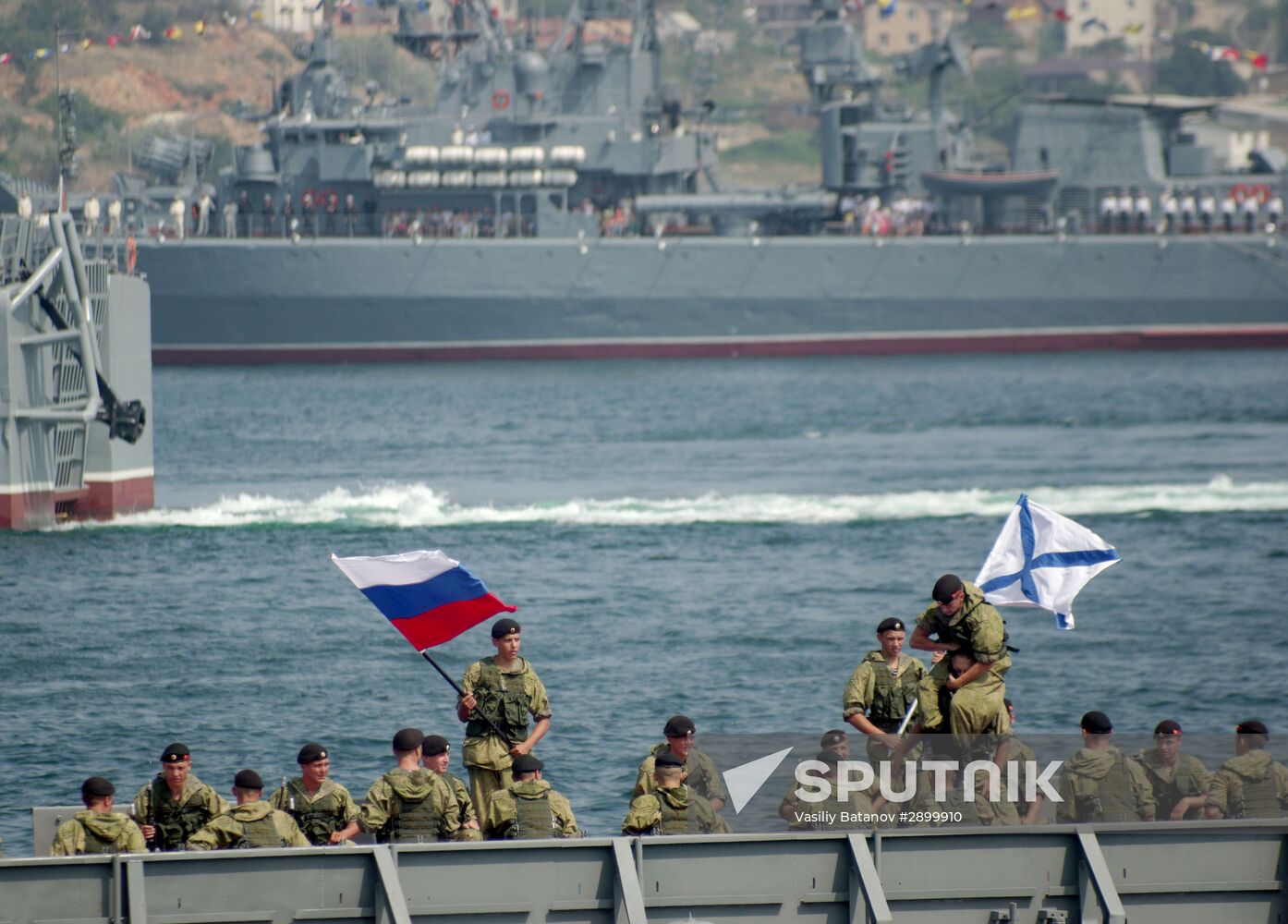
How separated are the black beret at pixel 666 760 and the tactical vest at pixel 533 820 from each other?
77 centimetres

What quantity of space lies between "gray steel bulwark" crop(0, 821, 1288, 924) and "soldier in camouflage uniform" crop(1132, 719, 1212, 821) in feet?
1.32

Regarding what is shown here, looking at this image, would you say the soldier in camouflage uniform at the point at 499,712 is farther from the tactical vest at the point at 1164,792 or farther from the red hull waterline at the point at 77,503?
the red hull waterline at the point at 77,503

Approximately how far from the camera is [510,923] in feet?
38.3

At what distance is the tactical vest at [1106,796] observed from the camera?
1215 centimetres

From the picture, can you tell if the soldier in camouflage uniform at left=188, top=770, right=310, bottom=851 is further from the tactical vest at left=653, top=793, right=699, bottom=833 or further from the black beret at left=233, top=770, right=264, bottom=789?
the tactical vest at left=653, top=793, right=699, bottom=833

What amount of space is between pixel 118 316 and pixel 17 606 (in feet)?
25.7

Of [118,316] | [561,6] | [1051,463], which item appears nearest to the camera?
[118,316]

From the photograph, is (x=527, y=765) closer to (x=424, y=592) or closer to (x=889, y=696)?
(x=889, y=696)

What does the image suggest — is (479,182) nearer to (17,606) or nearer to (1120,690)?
(17,606)

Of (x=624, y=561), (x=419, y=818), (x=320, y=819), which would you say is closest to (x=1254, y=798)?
(x=419, y=818)

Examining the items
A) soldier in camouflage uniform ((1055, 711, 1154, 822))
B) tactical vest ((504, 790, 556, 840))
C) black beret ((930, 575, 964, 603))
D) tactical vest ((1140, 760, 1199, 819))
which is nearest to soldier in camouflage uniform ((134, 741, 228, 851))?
tactical vest ((504, 790, 556, 840))

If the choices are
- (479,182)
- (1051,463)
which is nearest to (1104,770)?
(1051,463)

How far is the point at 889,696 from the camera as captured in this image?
1294 cm

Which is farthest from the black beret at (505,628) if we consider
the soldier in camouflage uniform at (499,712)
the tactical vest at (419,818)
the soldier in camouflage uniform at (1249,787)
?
the soldier in camouflage uniform at (1249,787)
